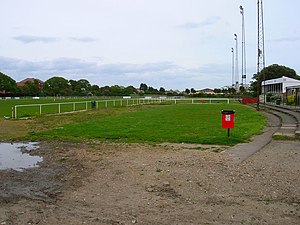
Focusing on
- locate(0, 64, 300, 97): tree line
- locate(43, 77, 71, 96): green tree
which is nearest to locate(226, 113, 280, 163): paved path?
locate(0, 64, 300, 97): tree line

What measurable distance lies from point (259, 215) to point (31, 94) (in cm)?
12243

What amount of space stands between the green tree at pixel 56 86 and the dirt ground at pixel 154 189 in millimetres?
127096

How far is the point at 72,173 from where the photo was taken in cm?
778

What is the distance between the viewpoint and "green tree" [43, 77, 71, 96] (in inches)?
5241

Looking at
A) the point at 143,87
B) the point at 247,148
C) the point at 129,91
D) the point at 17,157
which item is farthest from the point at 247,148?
the point at 143,87

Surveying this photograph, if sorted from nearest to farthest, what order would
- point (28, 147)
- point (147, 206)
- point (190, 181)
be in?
point (147, 206)
point (190, 181)
point (28, 147)

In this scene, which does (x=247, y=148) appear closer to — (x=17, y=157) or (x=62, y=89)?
(x=17, y=157)

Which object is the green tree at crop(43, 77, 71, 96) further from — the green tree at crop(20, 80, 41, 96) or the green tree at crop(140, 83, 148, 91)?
the green tree at crop(140, 83, 148, 91)

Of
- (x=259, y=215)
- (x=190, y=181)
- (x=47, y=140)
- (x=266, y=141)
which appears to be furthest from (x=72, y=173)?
(x=266, y=141)

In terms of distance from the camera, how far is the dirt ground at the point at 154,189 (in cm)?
497

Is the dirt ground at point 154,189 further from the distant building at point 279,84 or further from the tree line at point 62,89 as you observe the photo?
the tree line at point 62,89

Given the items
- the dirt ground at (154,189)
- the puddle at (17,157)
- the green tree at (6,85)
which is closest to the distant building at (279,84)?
the puddle at (17,157)

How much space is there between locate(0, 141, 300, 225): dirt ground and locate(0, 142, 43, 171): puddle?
405 mm

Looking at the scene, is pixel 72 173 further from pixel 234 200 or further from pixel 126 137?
pixel 126 137
